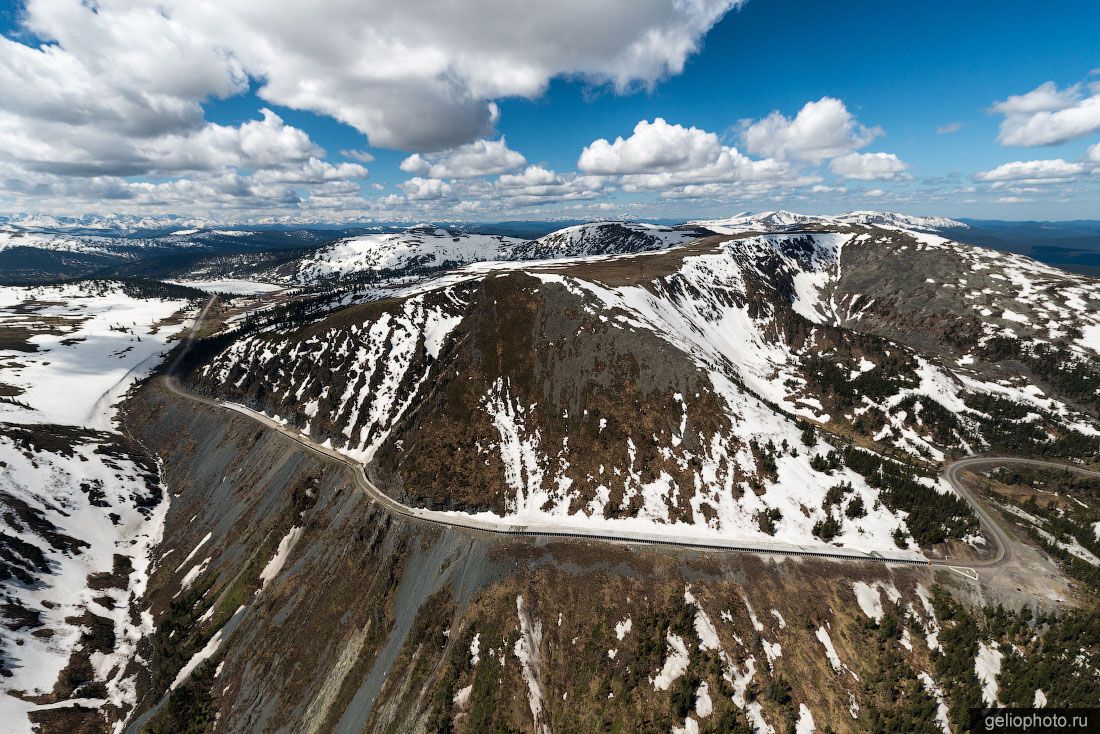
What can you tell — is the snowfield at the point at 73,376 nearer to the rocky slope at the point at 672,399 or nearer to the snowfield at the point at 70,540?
the snowfield at the point at 70,540

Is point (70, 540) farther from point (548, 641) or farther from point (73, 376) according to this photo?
point (73, 376)

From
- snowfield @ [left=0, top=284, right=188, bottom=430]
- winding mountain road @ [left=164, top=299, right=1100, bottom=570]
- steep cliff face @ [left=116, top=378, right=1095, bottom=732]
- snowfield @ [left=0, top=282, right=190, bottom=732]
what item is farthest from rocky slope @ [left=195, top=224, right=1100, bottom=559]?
snowfield @ [left=0, top=284, right=188, bottom=430]

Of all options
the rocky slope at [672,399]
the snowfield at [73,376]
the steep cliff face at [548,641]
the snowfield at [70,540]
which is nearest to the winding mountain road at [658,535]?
the rocky slope at [672,399]

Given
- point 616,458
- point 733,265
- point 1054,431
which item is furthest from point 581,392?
point 733,265

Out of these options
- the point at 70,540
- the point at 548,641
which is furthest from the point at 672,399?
the point at 70,540

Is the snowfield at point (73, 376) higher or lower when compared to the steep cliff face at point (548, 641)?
higher

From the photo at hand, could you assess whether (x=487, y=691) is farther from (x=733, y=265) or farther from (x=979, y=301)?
(x=979, y=301)

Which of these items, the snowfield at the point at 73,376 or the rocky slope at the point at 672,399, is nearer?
the rocky slope at the point at 672,399

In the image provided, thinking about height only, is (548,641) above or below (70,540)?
below

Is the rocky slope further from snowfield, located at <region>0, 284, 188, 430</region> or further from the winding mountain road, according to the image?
snowfield, located at <region>0, 284, 188, 430</region>

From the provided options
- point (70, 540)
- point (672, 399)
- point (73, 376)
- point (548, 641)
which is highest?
point (672, 399)

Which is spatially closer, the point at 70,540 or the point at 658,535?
the point at 658,535
